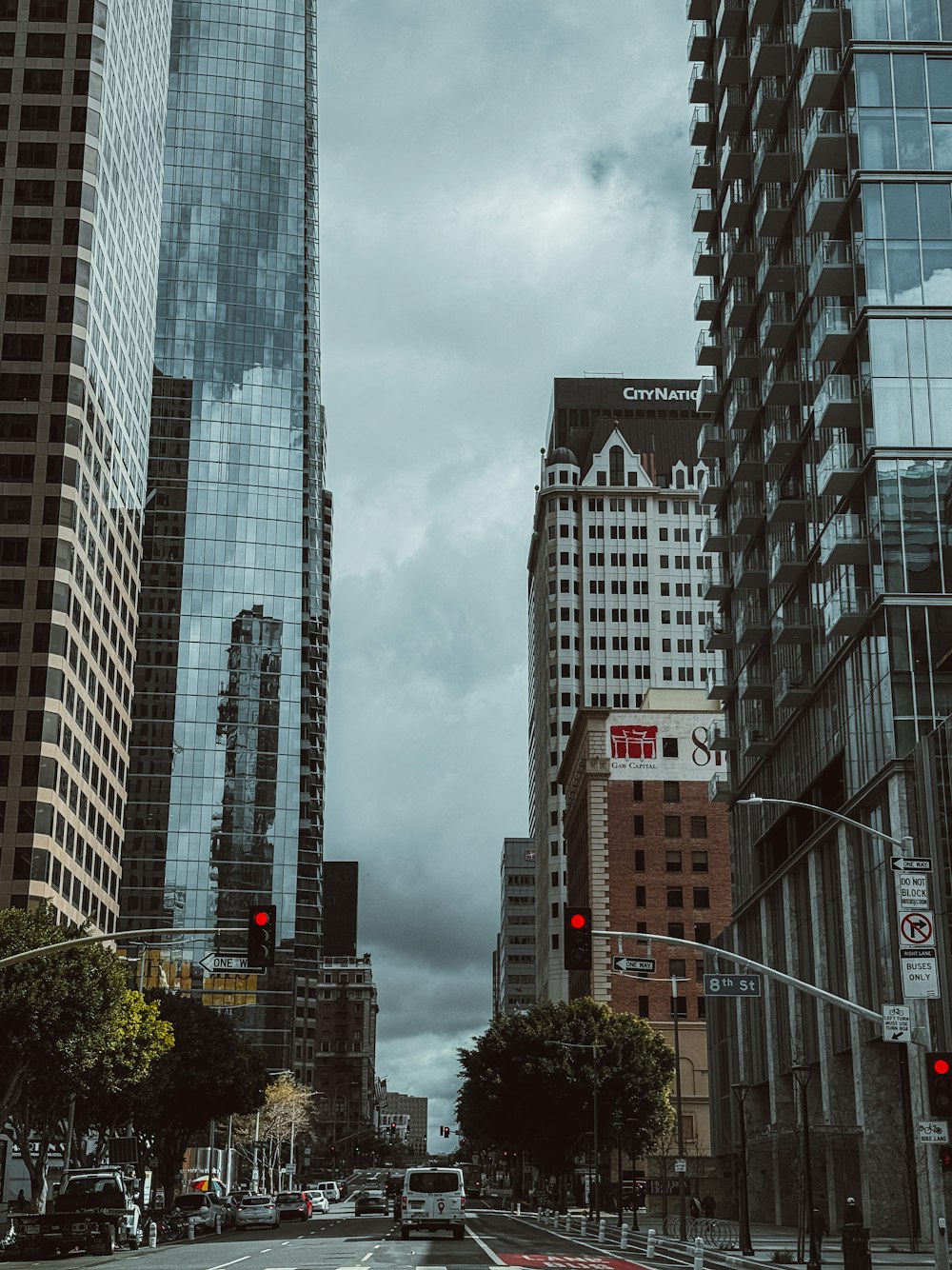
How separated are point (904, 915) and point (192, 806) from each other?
515 feet

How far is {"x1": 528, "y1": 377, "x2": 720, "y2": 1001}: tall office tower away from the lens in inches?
6806

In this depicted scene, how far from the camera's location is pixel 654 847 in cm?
13375

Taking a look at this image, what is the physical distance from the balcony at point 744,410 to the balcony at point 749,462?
833mm

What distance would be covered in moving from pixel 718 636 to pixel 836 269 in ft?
90.8

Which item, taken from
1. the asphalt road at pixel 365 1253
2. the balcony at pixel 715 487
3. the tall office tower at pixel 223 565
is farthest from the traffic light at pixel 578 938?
the tall office tower at pixel 223 565

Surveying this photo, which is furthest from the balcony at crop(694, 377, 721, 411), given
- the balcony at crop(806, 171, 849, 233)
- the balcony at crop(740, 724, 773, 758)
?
the balcony at crop(806, 171, 849, 233)

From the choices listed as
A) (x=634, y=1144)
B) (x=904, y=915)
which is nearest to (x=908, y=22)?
(x=904, y=915)

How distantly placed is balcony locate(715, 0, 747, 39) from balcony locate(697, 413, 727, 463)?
19.2 m

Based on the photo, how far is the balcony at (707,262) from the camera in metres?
90.5

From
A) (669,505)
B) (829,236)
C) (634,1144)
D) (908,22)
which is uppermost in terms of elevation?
(669,505)

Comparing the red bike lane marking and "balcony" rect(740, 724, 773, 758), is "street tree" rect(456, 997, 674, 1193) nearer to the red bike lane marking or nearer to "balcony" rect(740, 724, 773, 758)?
"balcony" rect(740, 724, 773, 758)

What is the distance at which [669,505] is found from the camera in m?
179

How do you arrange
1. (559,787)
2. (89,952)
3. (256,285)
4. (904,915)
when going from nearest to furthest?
1. (904,915)
2. (89,952)
3. (559,787)
4. (256,285)

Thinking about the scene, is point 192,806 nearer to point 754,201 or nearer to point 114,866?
point 114,866
